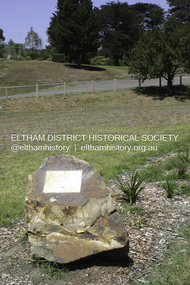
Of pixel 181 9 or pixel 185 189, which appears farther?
pixel 181 9

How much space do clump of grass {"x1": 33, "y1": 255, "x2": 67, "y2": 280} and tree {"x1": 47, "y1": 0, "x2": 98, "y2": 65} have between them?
146 ft

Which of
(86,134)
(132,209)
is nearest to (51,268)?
(132,209)

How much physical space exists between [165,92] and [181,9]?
56.7 metres

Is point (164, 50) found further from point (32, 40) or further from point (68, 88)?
point (32, 40)

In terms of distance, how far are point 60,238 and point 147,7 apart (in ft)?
290

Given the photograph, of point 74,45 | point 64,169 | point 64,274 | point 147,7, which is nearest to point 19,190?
point 64,169

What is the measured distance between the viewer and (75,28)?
4597 cm

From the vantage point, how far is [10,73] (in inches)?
1599

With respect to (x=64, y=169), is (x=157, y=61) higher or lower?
higher

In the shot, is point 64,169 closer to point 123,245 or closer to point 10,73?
point 123,245

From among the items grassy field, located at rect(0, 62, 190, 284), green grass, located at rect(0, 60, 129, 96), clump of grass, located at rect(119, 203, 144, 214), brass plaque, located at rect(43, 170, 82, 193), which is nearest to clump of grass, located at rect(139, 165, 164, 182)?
grassy field, located at rect(0, 62, 190, 284)

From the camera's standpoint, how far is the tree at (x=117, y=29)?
62.3 meters

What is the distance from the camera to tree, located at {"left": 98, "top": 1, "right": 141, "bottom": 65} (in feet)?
205

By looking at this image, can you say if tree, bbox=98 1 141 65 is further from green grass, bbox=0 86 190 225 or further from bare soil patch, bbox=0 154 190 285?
bare soil patch, bbox=0 154 190 285
